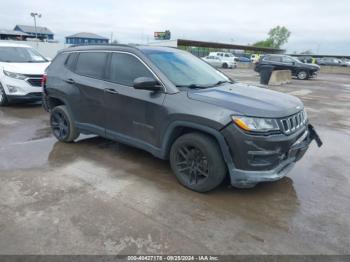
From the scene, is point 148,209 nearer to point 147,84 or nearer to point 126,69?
point 147,84

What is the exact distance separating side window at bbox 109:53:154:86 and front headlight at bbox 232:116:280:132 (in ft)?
4.67

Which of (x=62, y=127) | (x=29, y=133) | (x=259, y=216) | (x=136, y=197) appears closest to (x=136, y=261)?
(x=136, y=197)

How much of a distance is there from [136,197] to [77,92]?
2.25m

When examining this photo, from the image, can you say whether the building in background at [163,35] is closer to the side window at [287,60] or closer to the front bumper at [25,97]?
the side window at [287,60]

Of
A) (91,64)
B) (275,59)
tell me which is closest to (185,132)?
(91,64)

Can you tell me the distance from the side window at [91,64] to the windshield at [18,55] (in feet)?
16.0

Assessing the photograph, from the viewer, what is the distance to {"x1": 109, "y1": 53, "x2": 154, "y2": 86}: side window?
4.08 meters

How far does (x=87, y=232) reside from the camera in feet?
9.43

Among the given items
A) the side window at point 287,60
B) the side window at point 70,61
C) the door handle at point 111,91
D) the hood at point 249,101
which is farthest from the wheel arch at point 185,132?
the side window at point 287,60

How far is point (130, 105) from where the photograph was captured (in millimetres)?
4117

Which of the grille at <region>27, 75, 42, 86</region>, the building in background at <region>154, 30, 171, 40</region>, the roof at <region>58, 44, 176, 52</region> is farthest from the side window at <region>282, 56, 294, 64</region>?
the building in background at <region>154, 30, 171, 40</region>

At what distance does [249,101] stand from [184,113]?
78cm

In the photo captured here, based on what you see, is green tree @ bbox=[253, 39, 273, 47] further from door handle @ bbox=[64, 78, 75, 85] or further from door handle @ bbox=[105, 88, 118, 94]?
door handle @ bbox=[105, 88, 118, 94]

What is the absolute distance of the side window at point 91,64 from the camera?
15.0 feet
